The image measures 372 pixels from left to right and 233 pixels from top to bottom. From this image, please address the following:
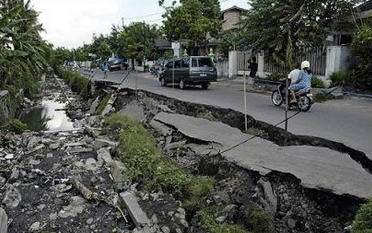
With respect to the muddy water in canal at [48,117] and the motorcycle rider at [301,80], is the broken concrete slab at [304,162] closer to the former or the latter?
the motorcycle rider at [301,80]

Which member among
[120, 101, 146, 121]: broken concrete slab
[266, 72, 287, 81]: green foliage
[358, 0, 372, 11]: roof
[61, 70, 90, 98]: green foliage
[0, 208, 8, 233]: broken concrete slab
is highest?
[358, 0, 372, 11]: roof

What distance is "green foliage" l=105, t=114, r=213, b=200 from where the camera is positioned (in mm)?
7035

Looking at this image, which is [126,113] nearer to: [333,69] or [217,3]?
[333,69]

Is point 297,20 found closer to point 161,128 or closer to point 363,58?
point 363,58

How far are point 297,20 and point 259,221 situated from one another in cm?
1586

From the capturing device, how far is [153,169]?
27.1 feet

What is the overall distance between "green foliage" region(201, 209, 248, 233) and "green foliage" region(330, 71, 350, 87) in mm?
13034

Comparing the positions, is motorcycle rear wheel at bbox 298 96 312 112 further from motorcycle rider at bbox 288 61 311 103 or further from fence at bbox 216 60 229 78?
fence at bbox 216 60 229 78

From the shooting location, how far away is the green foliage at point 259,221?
18.0ft

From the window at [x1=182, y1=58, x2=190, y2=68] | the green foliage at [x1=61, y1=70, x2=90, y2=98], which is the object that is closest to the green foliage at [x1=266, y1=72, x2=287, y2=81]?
the window at [x1=182, y1=58, x2=190, y2=68]

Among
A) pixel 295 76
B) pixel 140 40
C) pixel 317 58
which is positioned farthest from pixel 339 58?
pixel 140 40

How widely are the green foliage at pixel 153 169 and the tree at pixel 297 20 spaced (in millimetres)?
10237

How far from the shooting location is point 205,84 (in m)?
22.7

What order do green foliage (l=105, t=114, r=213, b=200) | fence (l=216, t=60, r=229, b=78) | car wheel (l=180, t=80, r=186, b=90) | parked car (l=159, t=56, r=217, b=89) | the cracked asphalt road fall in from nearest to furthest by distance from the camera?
1. green foliage (l=105, t=114, r=213, b=200)
2. the cracked asphalt road
3. parked car (l=159, t=56, r=217, b=89)
4. car wheel (l=180, t=80, r=186, b=90)
5. fence (l=216, t=60, r=229, b=78)
